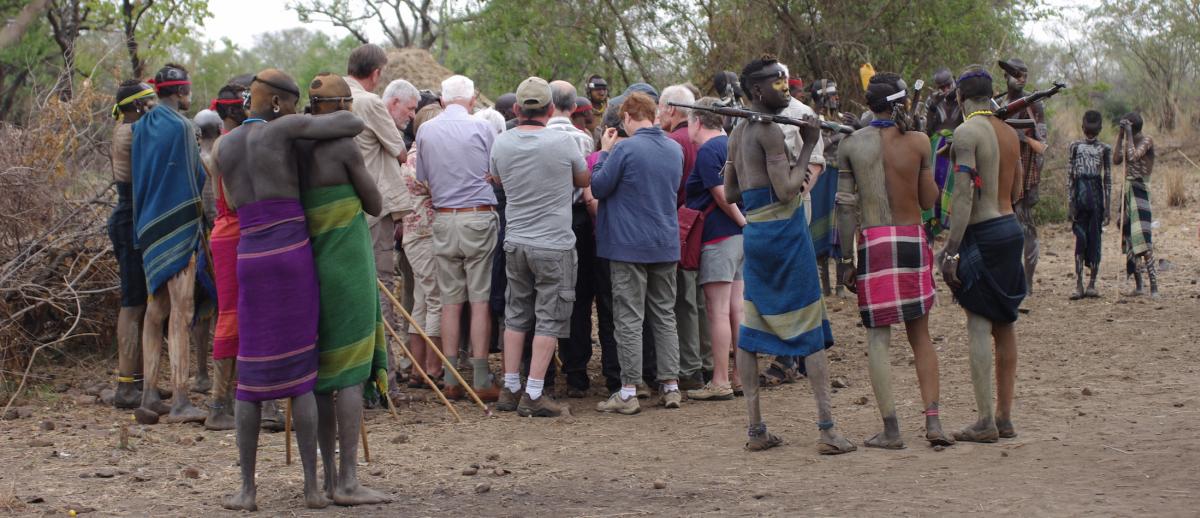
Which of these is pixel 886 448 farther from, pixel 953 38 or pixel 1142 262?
pixel 953 38

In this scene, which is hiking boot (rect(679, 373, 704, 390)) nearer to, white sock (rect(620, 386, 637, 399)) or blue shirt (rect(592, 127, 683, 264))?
white sock (rect(620, 386, 637, 399))

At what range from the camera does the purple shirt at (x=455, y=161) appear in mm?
7648

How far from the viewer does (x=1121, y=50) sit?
31.6 metres

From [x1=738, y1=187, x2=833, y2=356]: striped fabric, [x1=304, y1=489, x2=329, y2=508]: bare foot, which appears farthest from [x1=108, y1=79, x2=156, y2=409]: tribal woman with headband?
[x1=738, y1=187, x2=833, y2=356]: striped fabric

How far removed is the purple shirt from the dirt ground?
1.31 m

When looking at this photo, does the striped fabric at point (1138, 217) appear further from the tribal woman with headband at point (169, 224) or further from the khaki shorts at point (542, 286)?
the tribal woman with headband at point (169, 224)

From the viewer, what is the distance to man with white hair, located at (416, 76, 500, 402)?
7660mm

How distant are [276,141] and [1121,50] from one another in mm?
30738

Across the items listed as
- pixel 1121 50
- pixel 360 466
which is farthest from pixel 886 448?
pixel 1121 50

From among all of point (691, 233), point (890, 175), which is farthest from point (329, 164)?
point (691, 233)

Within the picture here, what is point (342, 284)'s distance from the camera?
514 cm

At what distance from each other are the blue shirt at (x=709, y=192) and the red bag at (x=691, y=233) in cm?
3

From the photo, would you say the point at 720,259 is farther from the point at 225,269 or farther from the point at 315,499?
the point at 315,499

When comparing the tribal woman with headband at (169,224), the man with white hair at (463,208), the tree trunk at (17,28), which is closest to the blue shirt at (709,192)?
the man with white hair at (463,208)
